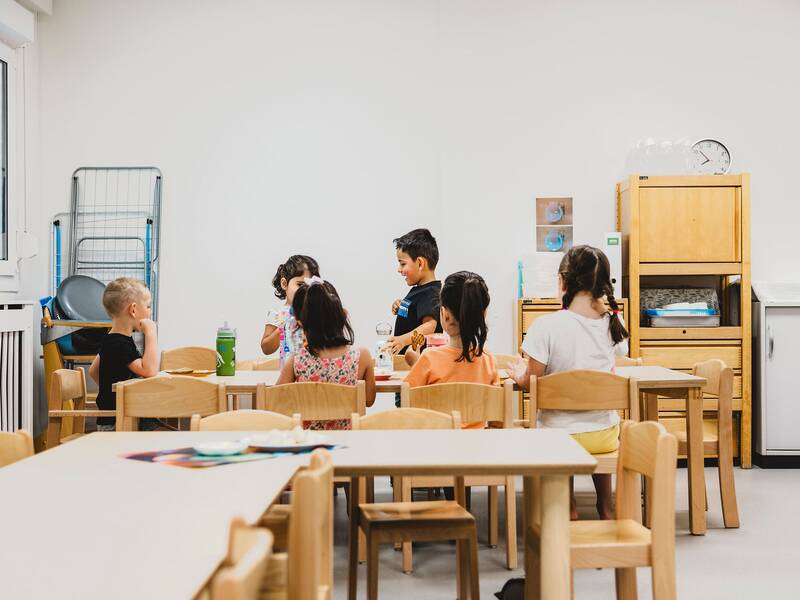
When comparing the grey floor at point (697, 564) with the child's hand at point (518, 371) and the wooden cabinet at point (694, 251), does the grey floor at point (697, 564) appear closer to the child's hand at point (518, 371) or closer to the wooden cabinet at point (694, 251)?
the child's hand at point (518, 371)

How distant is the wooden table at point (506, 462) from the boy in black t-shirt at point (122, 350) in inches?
69.8

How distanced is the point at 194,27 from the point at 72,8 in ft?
2.78

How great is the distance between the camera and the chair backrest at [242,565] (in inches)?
39.7

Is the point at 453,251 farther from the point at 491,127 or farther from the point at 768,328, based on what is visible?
the point at 768,328

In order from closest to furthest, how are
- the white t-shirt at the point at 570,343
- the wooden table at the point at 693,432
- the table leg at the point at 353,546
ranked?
the table leg at the point at 353,546 < the white t-shirt at the point at 570,343 < the wooden table at the point at 693,432

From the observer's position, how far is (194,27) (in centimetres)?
589

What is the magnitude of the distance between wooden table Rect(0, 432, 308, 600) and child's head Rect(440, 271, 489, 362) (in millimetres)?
1432

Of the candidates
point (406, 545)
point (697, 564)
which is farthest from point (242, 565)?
→ point (697, 564)

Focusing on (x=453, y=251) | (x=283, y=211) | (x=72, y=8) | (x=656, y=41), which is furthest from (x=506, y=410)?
(x=72, y=8)

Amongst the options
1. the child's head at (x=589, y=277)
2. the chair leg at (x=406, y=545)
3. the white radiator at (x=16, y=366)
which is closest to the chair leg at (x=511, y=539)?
the chair leg at (x=406, y=545)

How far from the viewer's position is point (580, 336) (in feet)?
11.4

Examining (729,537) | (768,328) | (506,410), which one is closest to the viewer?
(506,410)

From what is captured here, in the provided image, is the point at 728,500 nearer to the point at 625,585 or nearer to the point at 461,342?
the point at 461,342

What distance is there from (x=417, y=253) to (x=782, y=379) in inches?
104
